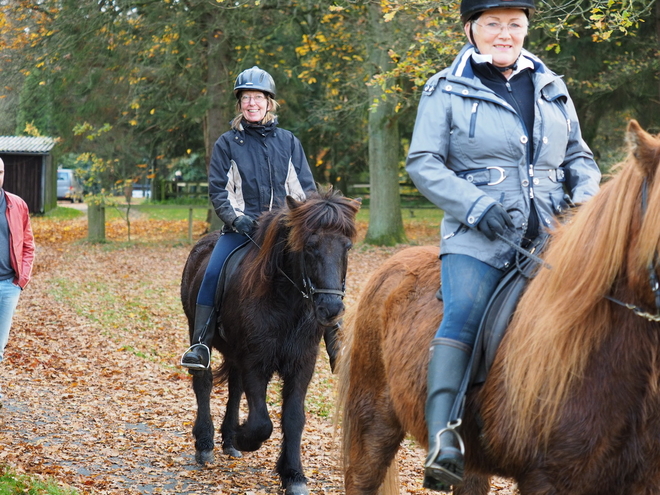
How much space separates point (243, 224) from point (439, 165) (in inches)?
118

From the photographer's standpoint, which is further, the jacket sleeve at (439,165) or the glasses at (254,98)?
Result: the glasses at (254,98)

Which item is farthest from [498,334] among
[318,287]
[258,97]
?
[258,97]

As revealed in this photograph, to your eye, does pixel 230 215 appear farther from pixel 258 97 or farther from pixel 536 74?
pixel 536 74

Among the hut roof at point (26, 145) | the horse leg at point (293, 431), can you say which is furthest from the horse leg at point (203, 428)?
the hut roof at point (26, 145)

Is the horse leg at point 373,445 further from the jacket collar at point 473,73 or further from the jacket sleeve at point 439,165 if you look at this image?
the jacket collar at point 473,73

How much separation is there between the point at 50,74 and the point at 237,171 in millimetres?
17252

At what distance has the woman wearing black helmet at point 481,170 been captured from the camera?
338 cm

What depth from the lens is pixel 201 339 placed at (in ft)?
21.3

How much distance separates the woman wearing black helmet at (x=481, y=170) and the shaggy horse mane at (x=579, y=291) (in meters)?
0.24

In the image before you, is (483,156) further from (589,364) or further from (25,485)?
(25,485)

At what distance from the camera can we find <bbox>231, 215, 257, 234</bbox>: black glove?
6312mm

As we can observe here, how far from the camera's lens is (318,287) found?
5.54 metres

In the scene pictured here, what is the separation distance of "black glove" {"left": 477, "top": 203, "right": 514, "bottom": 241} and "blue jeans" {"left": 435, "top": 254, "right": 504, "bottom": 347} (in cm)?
18

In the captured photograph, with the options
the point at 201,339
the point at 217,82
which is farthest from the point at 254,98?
the point at 217,82
